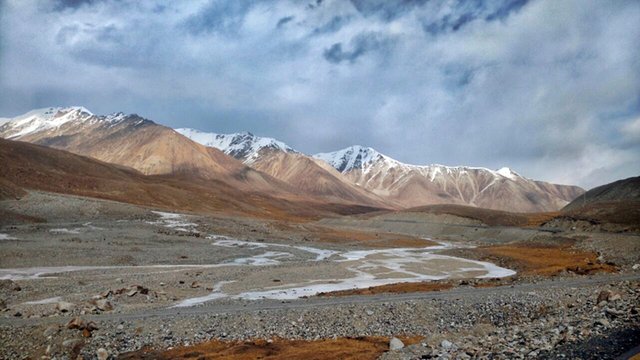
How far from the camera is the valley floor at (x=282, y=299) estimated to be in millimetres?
19875

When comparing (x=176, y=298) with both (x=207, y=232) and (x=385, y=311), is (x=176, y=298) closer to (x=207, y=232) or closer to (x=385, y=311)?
(x=385, y=311)

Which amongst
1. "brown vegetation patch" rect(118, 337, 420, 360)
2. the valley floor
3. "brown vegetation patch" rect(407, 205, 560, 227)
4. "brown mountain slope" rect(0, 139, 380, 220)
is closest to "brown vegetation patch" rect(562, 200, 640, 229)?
the valley floor

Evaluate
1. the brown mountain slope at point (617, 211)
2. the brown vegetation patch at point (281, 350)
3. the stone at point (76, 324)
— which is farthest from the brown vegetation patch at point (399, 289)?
the brown mountain slope at point (617, 211)

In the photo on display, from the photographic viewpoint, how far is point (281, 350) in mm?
20422

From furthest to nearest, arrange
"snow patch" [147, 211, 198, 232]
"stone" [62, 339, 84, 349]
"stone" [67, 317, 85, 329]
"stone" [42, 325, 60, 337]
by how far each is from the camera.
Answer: "snow patch" [147, 211, 198, 232]
"stone" [67, 317, 85, 329]
"stone" [42, 325, 60, 337]
"stone" [62, 339, 84, 349]

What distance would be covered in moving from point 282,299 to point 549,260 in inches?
1734

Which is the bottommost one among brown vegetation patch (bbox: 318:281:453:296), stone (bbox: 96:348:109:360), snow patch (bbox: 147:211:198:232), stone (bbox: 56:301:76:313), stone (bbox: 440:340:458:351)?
stone (bbox: 96:348:109:360)

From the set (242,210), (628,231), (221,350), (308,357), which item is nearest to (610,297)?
(308,357)

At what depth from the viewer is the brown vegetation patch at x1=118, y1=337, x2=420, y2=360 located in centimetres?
1920

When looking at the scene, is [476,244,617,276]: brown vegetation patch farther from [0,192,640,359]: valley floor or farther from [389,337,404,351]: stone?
[389,337,404,351]: stone

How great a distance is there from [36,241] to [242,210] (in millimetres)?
116009

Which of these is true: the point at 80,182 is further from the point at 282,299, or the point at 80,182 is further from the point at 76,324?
the point at 76,324

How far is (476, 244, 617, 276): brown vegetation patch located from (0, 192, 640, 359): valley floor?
0.32 m

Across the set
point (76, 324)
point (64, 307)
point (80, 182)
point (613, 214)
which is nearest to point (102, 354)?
point (76, 324)
